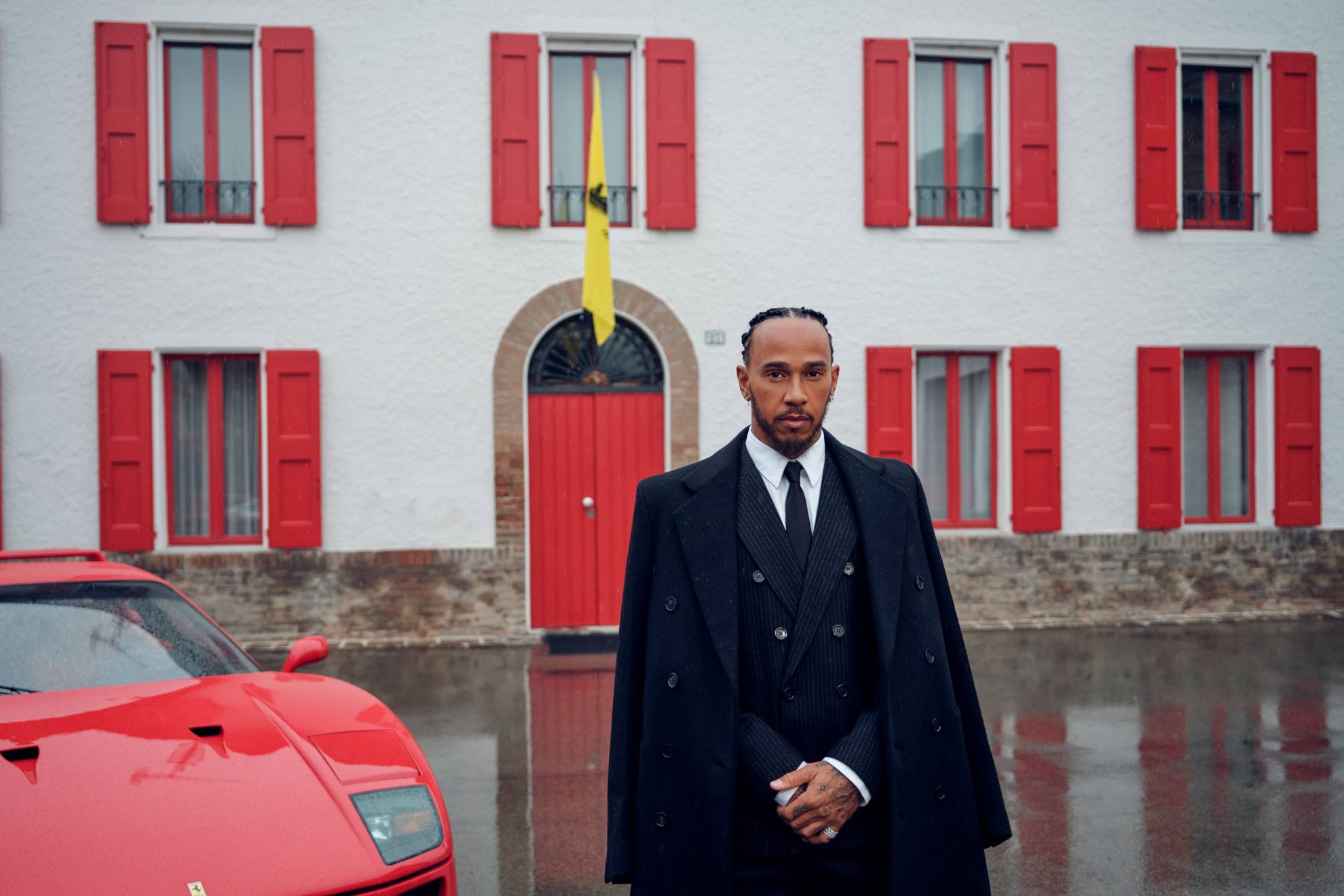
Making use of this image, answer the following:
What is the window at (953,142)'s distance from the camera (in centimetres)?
1019

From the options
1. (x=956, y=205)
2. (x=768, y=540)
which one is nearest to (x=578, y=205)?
(x=956, y=205)

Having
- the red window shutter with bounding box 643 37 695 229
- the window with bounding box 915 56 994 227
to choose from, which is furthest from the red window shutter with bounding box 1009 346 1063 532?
the red window shutter with bounding box 643 37 695 229

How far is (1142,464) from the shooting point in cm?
1007

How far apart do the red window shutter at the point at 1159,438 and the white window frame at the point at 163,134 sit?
27.7 ft

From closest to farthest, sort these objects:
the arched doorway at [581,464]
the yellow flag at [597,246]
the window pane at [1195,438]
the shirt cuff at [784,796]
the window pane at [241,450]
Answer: the shirt cuff at [784,796]
the yellow flag at [597,246]
the window pane at [241,450]
the arched doorway at [581,464]
the window pane at [1195,438]

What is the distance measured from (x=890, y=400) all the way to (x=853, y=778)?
8026mm

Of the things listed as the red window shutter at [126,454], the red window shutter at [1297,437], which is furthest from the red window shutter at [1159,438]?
the red window shutter at [126,454]

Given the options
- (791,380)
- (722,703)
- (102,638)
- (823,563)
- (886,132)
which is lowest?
(102,638)

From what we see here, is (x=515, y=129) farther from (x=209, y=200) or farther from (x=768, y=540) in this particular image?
(x=768, y=540)

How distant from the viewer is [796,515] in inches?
89.9

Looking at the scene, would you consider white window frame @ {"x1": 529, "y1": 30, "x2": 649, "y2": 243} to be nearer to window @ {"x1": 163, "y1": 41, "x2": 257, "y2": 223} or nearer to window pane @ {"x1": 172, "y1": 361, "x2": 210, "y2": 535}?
window @ {"x1": 163, "y1": 41, "x2": 257, "y2": 223}

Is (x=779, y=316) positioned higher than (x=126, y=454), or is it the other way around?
(x=779, y=316)

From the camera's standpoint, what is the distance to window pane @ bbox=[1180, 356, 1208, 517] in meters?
10.6

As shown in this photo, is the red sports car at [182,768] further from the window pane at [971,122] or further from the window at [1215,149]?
the window at [1215,149]
